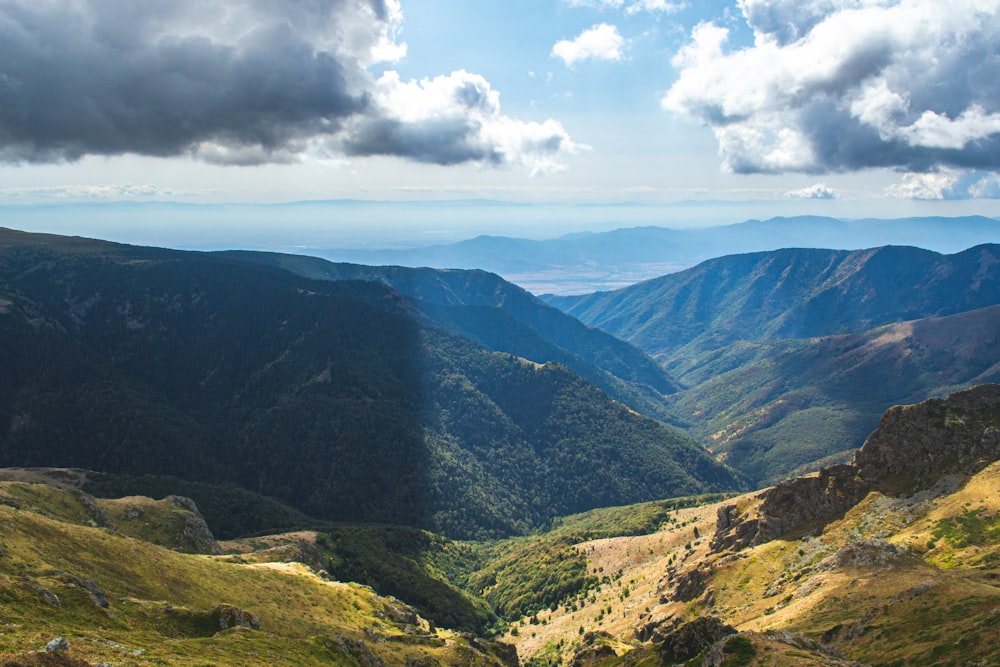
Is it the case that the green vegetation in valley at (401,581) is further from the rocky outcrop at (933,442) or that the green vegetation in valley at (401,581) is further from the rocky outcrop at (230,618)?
the rocky outcrop at (933,442)

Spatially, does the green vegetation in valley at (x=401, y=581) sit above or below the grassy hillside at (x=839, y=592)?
below

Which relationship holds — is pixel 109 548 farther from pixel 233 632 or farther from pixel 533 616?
pixel 533 616

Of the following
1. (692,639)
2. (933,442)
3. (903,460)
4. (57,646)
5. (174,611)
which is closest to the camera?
(57,646)

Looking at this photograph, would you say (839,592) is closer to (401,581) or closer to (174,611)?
(174,611)

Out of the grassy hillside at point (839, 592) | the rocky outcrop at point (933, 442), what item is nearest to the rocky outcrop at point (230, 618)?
the grassy hillside at point (839, 592)

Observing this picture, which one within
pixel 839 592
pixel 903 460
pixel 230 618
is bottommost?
pixel 230 618

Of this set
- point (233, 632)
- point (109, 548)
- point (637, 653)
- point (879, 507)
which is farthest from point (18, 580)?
point (879, 507)

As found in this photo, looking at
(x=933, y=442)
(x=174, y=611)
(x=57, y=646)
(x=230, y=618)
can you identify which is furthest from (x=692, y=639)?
(x=933, y=442)

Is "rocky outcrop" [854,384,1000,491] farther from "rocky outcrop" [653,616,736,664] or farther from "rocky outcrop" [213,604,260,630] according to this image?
"rocky outcrop" [213,604,260,630]

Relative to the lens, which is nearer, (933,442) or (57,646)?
(57,646)

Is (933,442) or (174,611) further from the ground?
(933,442)
